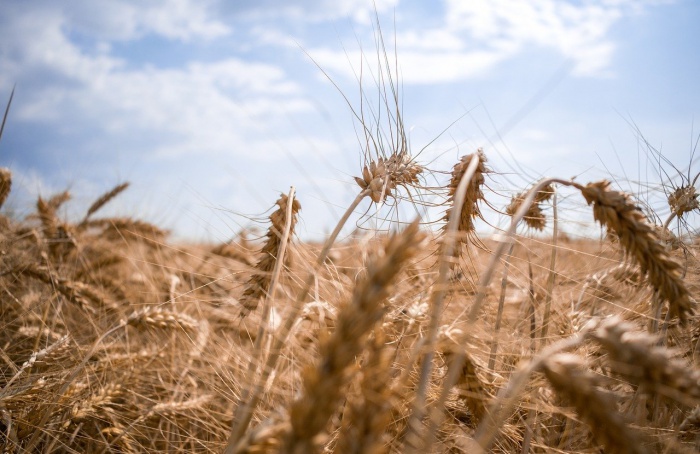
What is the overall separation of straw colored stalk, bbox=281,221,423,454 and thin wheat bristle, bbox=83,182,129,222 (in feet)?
Answer: 12.2

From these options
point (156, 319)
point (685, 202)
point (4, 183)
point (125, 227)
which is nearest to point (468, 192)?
point (685, 202)

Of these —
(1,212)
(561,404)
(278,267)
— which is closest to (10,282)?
(1,212)

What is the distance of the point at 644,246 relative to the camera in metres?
1.13

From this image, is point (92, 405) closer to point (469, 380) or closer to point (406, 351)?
point (406, 351)

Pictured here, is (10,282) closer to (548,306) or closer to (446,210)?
(446,210)

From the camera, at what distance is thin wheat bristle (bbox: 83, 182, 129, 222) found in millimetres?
3797

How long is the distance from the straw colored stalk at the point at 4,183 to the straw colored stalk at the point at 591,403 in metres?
3.20

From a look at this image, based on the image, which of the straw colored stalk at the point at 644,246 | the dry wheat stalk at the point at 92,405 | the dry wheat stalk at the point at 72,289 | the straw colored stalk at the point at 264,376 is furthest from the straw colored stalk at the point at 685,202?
the dry wheat stalk at the point at 72,289

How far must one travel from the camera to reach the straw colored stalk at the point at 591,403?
743 mm

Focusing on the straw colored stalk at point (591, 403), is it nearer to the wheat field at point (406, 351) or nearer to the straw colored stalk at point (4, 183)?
the wheat field at point (406, 351)

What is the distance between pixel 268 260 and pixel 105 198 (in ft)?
9.92

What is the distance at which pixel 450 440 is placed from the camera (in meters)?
1.51

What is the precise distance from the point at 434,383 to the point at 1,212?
11.7ft

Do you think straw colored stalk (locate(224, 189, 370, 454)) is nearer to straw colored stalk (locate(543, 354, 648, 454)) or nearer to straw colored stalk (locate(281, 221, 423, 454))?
straw colored stalk (locate(281, 221, 423, 454))
